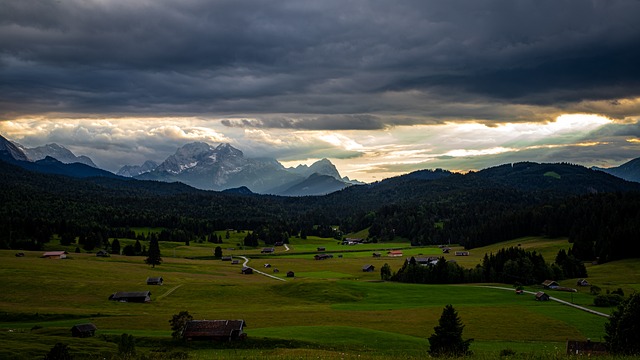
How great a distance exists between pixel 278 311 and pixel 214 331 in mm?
27330

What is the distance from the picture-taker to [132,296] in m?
105

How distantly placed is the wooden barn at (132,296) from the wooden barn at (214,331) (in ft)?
130

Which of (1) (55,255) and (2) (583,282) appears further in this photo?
(1) (55,255)

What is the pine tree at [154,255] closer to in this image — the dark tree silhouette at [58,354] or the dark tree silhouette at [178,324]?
the dark tree silhouette at [178,324]

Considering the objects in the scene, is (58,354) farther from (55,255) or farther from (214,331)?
(55,255)

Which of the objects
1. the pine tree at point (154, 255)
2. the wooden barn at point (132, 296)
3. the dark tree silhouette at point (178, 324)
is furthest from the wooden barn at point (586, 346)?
the pine tree at point (154, 255)

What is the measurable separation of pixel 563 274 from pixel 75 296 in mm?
113589

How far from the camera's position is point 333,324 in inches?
3159

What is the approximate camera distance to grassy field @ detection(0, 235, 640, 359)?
201 ft

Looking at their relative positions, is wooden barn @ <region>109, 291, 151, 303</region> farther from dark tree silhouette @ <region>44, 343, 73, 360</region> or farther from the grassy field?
Answer: dark tree silhouette @ <region>44, 343, 73, 360</region>

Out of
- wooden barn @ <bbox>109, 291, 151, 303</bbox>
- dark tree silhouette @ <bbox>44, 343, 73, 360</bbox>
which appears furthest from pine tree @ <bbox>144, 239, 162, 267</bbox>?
dark tree silhouette @ <bbox>44, 343, 73, 360</bbox>

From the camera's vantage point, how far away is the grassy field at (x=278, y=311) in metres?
61.2

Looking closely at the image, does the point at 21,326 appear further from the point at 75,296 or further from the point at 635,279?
the point at 635,279

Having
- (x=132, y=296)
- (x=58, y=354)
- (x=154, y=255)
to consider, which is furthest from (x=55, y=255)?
(x=58, y=354)
